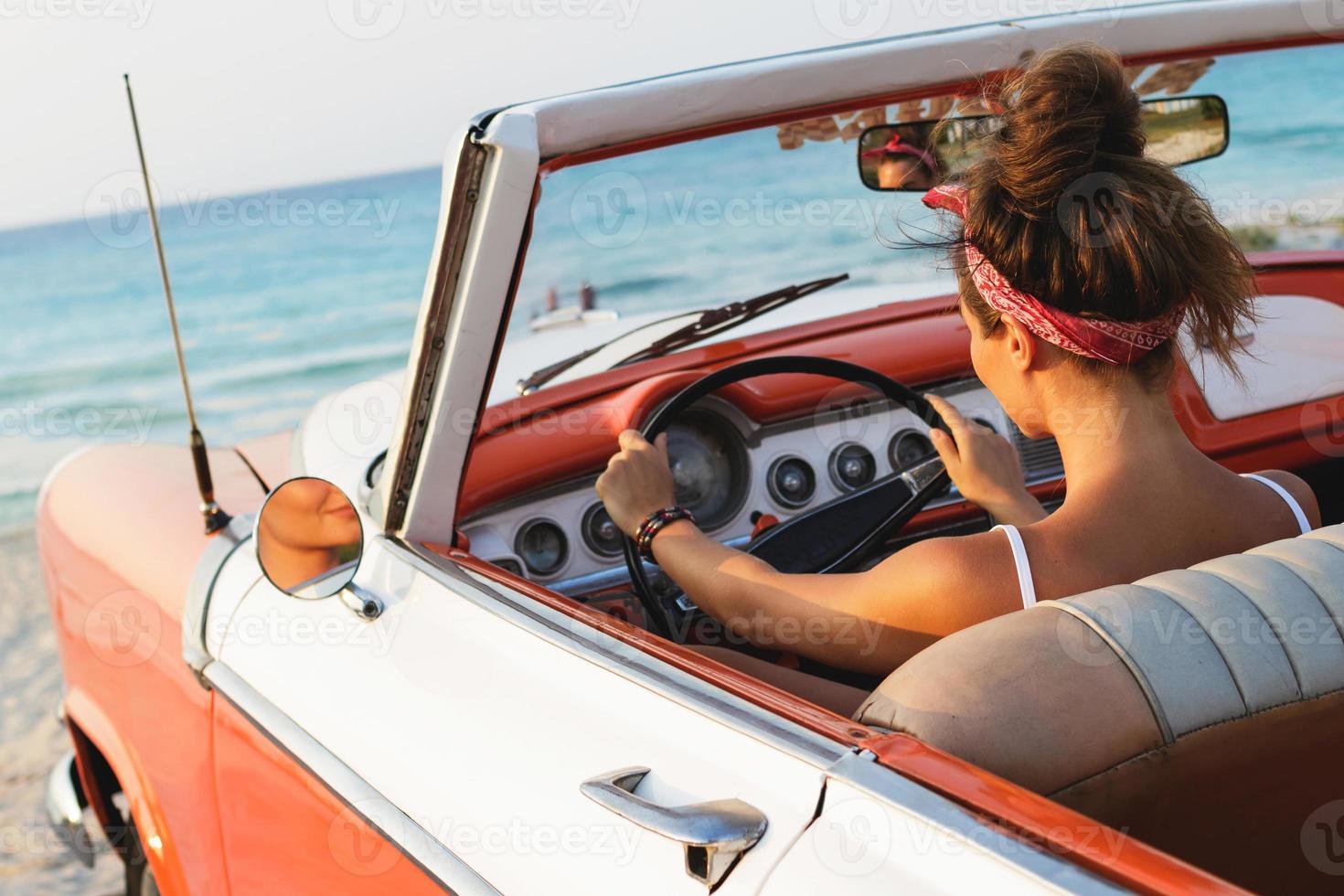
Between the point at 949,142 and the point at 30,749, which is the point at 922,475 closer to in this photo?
the point at 949,142

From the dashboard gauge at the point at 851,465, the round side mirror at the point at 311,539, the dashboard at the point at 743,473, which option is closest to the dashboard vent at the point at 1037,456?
the dashboard at the point at 743,473

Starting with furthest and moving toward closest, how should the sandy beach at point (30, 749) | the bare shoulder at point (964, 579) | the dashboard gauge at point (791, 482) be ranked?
the sandy beach at point (30, 749) < the dashboard gauge at point (791, 482) < the bare shoulder at point (964, 579)

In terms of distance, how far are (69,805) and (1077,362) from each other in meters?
2.73

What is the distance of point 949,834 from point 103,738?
2220 mm

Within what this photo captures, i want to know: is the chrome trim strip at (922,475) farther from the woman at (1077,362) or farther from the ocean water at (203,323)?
the ocean water at (203,323)

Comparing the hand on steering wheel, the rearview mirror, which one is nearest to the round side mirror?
the hand on steering wheel

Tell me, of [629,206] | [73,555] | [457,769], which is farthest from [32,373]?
[457,769]

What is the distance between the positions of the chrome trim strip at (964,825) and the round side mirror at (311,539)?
99cm

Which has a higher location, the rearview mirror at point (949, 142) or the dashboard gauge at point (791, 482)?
the rearview mirror at point (949, 142)

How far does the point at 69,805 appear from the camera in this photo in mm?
2967

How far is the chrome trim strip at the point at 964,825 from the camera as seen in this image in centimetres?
94

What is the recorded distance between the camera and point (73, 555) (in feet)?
9.07

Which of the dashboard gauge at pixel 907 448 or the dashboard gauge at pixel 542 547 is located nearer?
the dashboard gauge at pixel 542 547

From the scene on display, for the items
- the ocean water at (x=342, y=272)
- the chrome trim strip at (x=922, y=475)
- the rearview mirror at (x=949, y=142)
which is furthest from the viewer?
the ocean water at (x=342, y=272)
